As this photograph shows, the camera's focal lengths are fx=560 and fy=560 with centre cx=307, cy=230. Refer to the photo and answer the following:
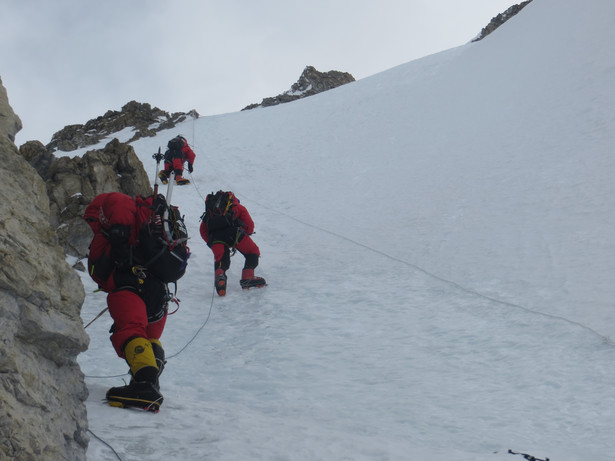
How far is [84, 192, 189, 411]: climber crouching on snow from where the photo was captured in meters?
3.80

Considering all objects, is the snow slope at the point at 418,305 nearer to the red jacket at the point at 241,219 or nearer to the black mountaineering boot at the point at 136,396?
the black mountaineering boot at the point at 136,396

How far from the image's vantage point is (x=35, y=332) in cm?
267

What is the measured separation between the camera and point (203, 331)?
638cm

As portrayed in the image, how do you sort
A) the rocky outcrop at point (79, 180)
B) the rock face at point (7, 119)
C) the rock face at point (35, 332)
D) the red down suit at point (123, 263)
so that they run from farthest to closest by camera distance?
the rocky outcrop at point (79, 180), the red down suit at point (123, 263), the rock face at point (7, 119), the rock face at point (35, 332)

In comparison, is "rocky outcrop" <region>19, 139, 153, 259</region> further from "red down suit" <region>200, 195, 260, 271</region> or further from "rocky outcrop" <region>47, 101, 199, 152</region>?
"rocky outcrop" <region>47, 101, 199, 152</region>

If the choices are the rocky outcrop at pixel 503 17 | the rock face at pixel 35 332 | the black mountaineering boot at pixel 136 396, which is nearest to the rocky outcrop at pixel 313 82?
the rocky outcrop at pixel 503 17

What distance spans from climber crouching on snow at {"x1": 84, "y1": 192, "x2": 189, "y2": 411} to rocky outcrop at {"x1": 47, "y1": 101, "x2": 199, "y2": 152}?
2112 cm

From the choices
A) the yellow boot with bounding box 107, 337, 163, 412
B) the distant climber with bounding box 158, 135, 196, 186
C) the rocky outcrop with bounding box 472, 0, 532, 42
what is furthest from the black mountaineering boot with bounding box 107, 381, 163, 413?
the rocky outcrop with bounding box 472, 0, 532, 42

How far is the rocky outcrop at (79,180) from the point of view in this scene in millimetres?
8844

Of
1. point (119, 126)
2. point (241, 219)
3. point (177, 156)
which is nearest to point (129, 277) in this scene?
point (241, 219)

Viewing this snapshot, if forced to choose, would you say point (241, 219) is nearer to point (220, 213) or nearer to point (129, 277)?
point (220, 213)

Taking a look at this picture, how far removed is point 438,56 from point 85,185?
18111mm

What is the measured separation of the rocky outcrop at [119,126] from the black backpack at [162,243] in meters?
21.2

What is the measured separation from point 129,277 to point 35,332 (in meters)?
1.44
